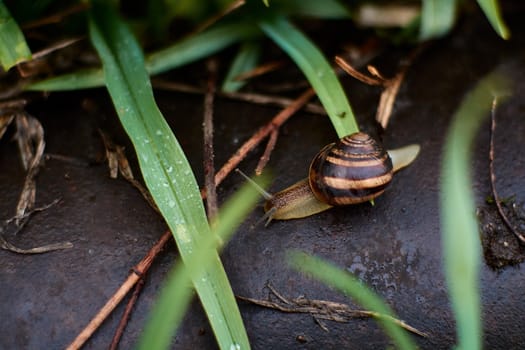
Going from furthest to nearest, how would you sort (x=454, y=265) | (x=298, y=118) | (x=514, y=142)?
(x=298, y=118) < (x=514, y=142) < (x=454, y=265)

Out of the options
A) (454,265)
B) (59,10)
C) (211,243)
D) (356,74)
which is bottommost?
(454,265)

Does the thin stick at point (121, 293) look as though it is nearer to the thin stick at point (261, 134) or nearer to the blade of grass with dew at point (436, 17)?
the thin stick at point (261, 134)

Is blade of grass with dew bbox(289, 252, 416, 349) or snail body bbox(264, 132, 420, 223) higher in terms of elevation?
snail body bbox(264, 132, 420, 223)

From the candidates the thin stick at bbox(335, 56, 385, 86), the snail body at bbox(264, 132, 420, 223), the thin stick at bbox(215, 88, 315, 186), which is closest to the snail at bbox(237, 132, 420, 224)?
the snail body at bbox(264, 132, 420, 223)

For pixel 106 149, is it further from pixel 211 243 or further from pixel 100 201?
pixel 211 243

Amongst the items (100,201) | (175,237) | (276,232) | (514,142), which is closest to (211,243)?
(175,237)

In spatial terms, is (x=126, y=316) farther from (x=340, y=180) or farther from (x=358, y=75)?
(x=358, y=75)

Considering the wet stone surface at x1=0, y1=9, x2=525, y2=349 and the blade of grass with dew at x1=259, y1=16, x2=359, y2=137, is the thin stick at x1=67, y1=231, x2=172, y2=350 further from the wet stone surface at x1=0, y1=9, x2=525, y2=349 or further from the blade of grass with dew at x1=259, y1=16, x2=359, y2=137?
the blade of grass with dew at x1=259, y1=16, x2=359, y2=137

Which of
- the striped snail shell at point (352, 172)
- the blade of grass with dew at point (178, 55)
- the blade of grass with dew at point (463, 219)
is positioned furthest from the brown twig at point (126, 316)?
the blade of grass with dew at point (463, 219)
